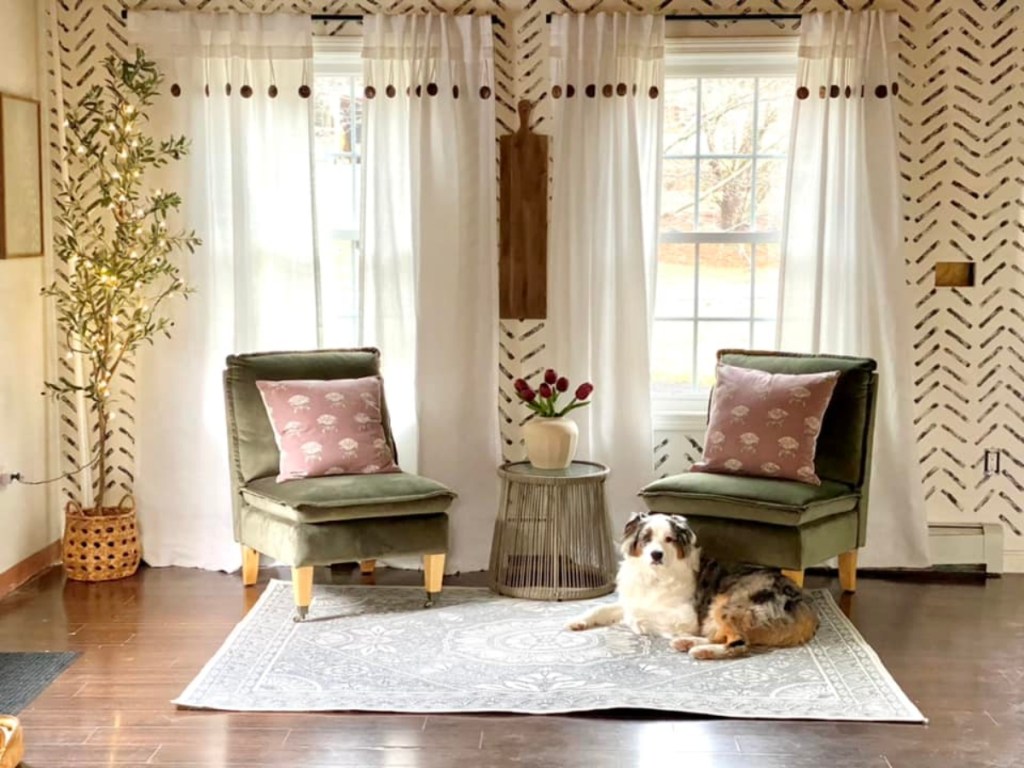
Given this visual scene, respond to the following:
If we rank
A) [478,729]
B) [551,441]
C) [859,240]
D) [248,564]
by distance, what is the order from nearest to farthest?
[478,729] → [551,441] → [248,564] → [859,240]

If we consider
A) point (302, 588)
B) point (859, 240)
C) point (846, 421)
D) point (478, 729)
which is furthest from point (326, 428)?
point (859, 240)

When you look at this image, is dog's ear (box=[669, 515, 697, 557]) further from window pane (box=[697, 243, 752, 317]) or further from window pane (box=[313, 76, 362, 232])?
window pane (box=[313, 76, 362, 232])

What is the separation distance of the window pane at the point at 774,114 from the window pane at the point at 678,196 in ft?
1.08

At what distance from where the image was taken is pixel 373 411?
5367 mm

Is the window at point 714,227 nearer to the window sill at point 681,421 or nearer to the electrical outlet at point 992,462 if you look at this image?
the window sill at point 681,421

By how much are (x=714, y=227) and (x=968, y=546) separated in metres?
1.73

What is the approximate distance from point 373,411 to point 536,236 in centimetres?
105

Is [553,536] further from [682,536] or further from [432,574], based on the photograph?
[682,536]

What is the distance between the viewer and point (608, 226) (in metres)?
5.68

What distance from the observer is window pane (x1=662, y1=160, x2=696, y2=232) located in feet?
19.6

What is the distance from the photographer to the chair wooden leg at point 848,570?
17.7 feet

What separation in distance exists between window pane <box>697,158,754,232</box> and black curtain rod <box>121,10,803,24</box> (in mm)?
606

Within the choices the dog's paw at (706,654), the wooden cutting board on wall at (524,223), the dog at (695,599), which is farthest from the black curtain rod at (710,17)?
the dog's paw at (706,654)

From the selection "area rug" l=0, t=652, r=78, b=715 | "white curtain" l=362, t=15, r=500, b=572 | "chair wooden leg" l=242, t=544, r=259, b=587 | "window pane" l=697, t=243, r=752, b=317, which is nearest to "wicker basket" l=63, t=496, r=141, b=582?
"chair wooden leg" l=242, t=544, r=259, b=587
